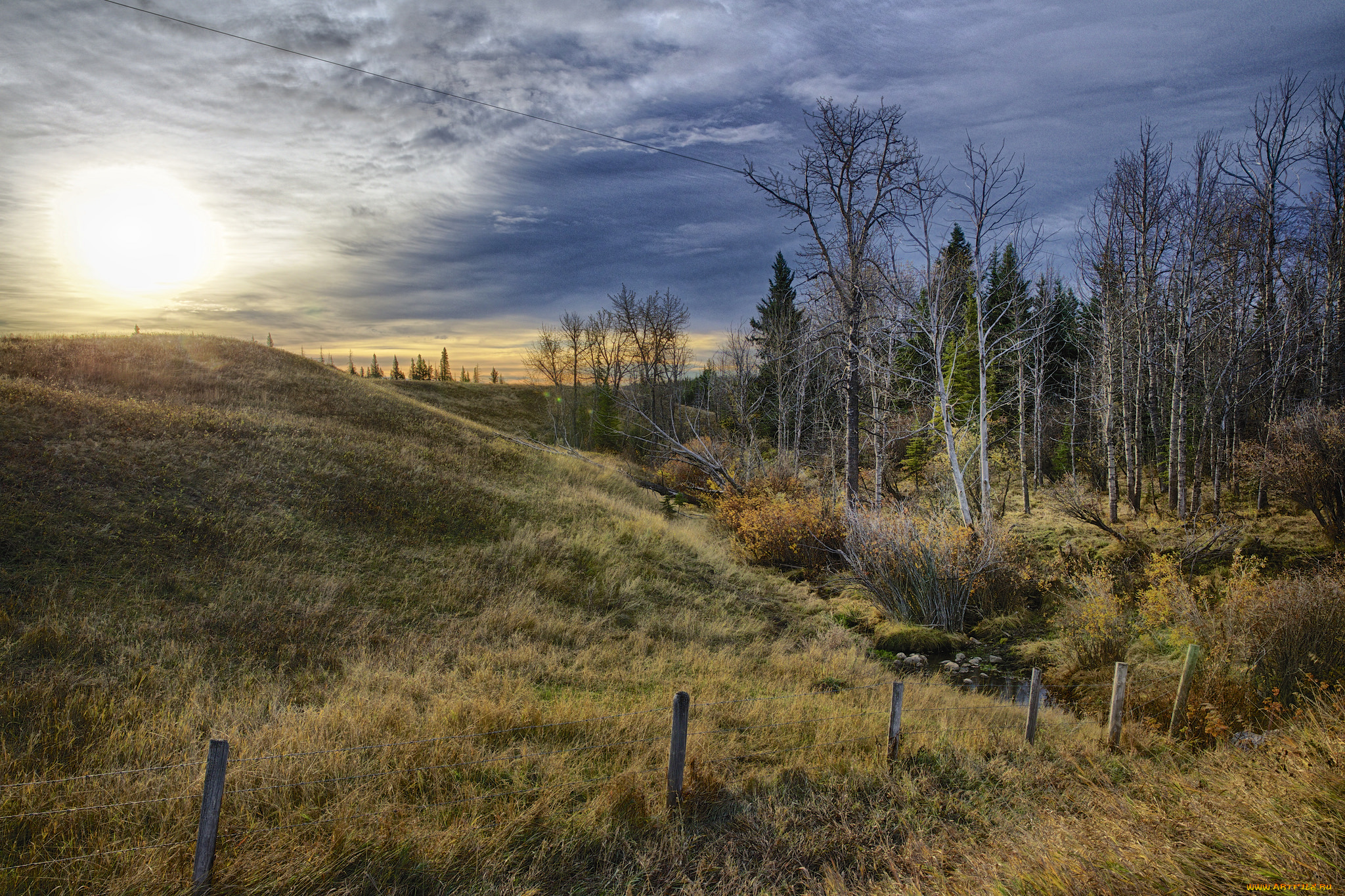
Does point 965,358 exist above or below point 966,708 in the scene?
above

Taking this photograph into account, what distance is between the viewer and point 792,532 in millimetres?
18703

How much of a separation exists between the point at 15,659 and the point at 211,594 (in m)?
2.78

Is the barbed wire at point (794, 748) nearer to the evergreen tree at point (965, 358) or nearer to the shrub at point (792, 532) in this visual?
the shrub at point (792, 532)

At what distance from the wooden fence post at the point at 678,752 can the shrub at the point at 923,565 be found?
9372 millimetres

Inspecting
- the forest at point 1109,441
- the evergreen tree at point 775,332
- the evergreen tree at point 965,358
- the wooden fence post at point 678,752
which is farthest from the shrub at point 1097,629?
the evergreen tree at point 775,332

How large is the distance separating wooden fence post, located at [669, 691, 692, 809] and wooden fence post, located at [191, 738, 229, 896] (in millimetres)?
3522

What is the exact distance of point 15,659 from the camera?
746cm

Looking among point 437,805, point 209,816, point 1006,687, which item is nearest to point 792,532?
point 1006,687

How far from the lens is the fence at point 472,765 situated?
14.8 feet

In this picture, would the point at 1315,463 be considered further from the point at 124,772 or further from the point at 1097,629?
the point at 124,772

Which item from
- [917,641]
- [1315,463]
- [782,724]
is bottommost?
[917,641]

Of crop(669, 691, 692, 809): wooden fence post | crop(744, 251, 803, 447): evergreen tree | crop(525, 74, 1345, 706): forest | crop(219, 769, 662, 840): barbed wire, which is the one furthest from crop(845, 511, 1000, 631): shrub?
crop(744, 251, 803, 447): evergreen tree

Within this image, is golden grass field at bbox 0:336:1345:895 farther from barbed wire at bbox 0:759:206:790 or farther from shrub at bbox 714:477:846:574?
shrub at bbox 714:477:846:574

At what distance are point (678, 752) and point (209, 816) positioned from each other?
3691 mm
